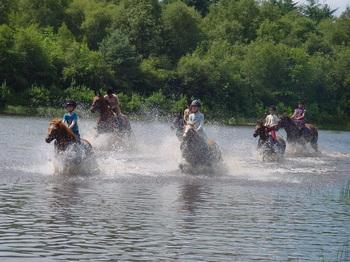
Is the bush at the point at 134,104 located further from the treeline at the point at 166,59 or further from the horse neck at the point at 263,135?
the horse neck at the point at 263,135

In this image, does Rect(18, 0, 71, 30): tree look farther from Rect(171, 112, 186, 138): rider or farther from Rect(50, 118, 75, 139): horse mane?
Rect(50, 118, 75, 139): horse mane

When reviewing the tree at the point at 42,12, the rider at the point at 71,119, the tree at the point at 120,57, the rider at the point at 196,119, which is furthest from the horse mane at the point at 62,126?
the tree at the point at 42,12

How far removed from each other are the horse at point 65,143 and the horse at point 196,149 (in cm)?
327

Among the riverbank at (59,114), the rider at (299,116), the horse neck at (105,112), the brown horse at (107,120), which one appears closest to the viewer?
the brown horse at (107,120)

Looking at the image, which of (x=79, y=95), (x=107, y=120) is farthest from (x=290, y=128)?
(x=79, y=95)

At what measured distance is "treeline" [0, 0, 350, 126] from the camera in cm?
7125

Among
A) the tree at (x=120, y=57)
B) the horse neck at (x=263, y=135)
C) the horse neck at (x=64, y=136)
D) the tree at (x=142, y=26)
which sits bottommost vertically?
the horse neck at (x=263, y=135)

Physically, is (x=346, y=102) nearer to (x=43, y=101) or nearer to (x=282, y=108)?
(x=282, y=108)

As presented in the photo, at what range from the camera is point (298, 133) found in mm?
36562

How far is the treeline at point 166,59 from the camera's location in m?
71.2

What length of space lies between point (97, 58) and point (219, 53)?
24.4m

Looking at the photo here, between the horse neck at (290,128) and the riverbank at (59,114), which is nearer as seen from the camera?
the horse neck at (290,128)

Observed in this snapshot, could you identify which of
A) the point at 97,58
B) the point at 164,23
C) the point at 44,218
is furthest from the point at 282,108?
the point at 44,218

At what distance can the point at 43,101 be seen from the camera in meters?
67.3
